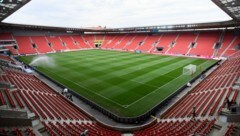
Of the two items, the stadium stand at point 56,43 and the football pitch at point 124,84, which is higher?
the stadium stand at point 56,43

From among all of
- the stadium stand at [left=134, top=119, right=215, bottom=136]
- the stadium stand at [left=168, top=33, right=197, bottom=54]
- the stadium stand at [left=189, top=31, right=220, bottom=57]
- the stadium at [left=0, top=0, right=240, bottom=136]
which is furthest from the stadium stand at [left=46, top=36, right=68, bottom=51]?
the stadium stand at [left=134, top=119, right=215, bottom=136]

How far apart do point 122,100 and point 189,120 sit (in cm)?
710

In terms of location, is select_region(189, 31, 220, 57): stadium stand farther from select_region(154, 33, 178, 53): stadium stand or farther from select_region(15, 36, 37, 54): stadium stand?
select_region(15, 36, 37, 54): stadium stand

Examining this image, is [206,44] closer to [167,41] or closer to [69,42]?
[167,41]

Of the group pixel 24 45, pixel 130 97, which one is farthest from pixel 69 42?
pixel 130 97

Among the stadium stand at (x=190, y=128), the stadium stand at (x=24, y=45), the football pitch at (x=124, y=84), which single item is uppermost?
the stadium stand at (x=24, y=45)

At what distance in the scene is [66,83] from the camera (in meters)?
21.7

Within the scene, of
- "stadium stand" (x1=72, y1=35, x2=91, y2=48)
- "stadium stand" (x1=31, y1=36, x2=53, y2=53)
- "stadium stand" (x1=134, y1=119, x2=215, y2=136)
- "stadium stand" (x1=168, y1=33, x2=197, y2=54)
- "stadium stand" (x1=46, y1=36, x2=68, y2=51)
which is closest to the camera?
"stadium stand" (x1=134, y1=119, x2=215, y2=136)

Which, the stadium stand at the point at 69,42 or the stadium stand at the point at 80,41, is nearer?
the stadium stand at the point at 69,42

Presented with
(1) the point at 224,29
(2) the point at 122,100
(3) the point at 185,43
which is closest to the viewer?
(2) the point at 122,100

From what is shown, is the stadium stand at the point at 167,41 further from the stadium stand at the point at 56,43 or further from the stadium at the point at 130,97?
the stadium stand at the point at 56,43

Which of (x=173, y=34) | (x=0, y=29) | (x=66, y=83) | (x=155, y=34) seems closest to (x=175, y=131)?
(x=66, y=83)

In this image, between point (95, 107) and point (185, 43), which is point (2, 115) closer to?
point (95, 107)

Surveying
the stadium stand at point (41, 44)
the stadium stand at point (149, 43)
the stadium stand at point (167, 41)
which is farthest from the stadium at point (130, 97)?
the stadium stand at point (149, 43)
